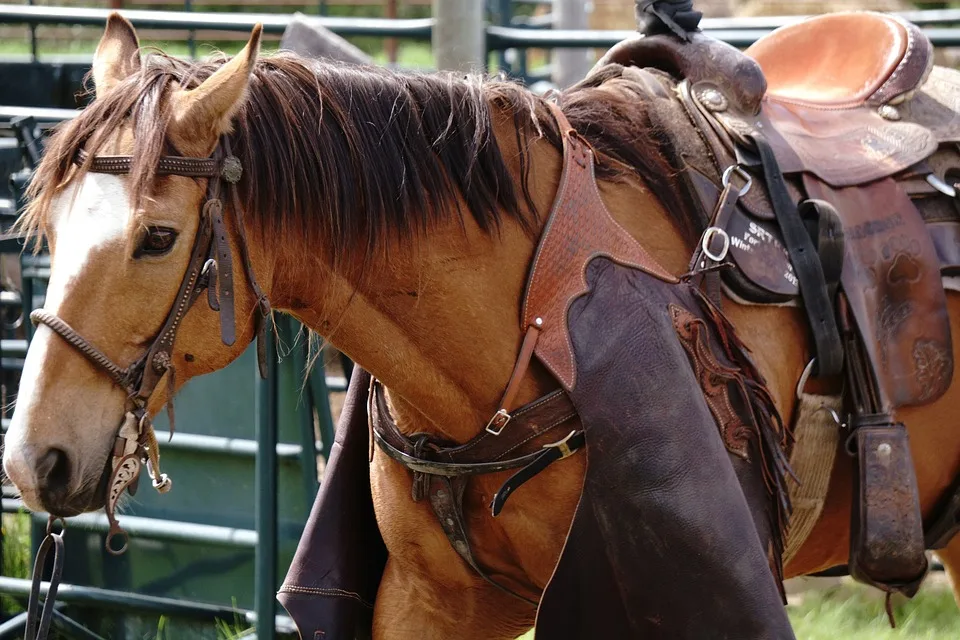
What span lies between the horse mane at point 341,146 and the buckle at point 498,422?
1.09 feet

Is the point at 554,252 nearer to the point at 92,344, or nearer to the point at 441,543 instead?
the point at 441,543

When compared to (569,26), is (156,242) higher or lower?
higher

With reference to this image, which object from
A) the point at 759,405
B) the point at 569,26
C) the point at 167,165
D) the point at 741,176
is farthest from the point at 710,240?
the point at 569,26

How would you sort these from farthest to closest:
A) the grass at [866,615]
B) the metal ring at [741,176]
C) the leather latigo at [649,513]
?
the grass at [866,615] < the metal ring at [741,176] < the leather latigo at [649,513]

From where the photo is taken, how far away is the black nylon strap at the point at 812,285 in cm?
226

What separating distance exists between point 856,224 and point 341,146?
1.14m

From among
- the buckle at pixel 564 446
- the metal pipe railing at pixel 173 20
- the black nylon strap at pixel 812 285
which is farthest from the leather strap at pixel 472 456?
the metal pipe railing at pixel 173 20

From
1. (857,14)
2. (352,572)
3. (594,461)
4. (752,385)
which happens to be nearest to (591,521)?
(594,461)

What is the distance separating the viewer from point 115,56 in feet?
6.62

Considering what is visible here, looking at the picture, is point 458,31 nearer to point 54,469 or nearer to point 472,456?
point 472,456

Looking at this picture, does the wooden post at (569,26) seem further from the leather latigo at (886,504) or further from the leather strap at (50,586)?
the leather strap at (50,586)

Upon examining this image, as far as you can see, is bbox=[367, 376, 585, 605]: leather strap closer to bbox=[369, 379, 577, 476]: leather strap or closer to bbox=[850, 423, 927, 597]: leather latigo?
bbox=[369, 379, 577, 476]: leather strap

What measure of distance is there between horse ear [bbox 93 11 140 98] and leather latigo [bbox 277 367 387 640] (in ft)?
2.64

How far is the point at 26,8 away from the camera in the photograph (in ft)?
13.9
